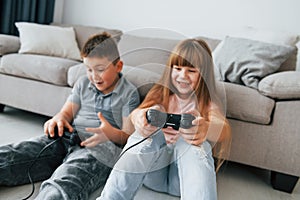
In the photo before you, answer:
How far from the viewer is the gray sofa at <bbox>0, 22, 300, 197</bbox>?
941mm

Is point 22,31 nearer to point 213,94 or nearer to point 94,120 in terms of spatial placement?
point 94,120

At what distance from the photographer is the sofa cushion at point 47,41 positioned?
2.20 metres

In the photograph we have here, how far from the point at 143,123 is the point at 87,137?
0.22m

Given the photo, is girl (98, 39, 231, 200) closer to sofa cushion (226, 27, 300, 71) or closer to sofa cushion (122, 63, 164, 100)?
sofa cushion (122, 63, 164, 100)

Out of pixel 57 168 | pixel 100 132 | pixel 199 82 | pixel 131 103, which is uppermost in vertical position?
pixel 199 82

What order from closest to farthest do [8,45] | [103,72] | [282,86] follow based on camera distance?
[103,72] → [282,86] → [8,45]

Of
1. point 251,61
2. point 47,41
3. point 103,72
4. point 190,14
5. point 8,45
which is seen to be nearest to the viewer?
point 103,72

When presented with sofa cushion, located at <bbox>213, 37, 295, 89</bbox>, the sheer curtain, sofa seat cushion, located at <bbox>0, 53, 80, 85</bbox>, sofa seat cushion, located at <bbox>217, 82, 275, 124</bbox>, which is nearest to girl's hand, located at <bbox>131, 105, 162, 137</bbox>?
sofa seat cushion, located at <bbox>217, 82, 275, 124</bbox>

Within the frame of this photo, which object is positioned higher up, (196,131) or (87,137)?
(196,131)

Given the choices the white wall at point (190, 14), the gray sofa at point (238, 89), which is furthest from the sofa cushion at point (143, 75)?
the white wall at point (190, 14)

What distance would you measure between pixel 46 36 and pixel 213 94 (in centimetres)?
166

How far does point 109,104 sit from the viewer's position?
3.28 feet

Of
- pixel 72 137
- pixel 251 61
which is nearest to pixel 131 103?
pixel 72 137

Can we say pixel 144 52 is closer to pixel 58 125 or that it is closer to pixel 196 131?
pixel 196 131
